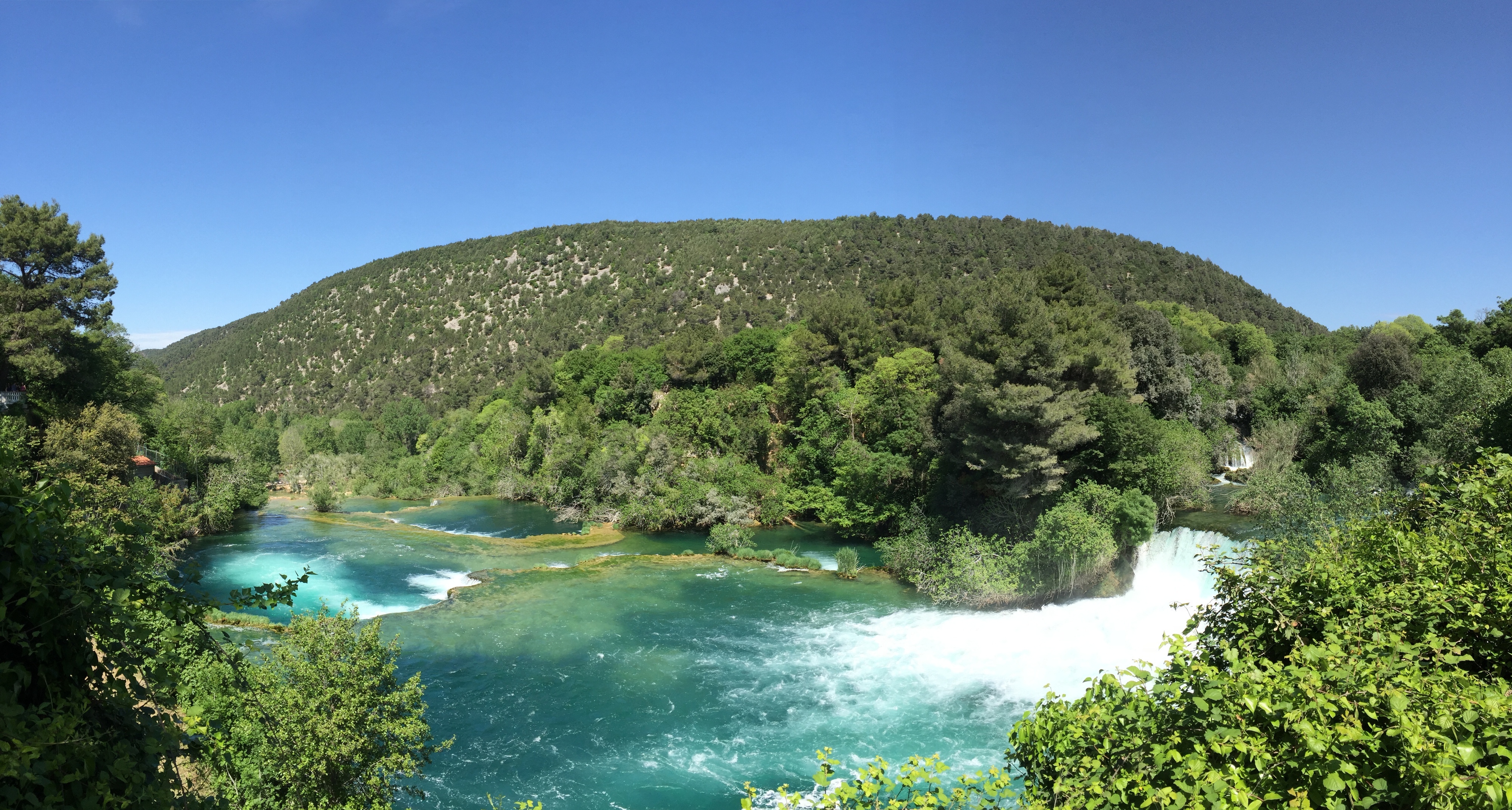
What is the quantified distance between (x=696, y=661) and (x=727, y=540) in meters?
13.3

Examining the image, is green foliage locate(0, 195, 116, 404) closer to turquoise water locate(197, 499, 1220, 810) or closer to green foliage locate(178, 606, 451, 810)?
turquoise water locate(197, 499, 1220, 810)

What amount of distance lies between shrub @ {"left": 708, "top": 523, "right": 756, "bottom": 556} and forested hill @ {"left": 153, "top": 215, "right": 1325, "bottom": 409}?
16963 mm

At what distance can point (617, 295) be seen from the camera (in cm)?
11581

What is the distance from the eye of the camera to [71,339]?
102ft

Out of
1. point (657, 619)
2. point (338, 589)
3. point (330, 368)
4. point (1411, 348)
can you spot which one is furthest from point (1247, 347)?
point (330, 368)

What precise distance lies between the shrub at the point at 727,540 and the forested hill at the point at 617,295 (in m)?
17.0

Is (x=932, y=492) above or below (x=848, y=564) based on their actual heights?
above

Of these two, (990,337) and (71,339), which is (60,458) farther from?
(990,337)

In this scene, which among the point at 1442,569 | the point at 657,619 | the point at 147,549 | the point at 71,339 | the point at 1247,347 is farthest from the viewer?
the point at 1247,347

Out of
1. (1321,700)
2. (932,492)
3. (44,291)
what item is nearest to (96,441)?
(44,291)

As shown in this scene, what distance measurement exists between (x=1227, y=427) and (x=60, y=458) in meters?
55.3

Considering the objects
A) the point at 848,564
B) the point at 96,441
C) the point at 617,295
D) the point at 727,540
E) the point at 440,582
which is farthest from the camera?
the point at 617,295

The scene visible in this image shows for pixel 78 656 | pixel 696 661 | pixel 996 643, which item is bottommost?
pixel 696 661

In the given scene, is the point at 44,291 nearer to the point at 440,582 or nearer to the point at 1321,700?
the point at 440,582
